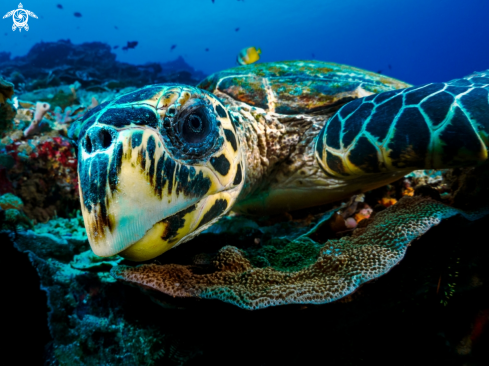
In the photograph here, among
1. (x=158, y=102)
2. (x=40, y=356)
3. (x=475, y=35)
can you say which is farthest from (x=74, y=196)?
(x=475, y=35)

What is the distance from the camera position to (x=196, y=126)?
1.11 m

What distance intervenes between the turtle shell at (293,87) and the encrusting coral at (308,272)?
965 mm

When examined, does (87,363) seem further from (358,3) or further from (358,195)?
(358,3)

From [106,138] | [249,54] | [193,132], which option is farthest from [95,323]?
[249,54]

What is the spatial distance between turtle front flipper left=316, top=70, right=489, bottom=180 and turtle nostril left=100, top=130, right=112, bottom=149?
3.83 feet

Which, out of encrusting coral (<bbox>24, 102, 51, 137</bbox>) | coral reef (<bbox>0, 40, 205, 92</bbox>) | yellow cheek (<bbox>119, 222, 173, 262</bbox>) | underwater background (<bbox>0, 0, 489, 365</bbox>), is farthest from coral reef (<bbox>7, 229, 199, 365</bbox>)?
coral reef (<bbox>0, 40, 205, 92</bbox>)

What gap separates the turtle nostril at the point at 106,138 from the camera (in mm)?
910

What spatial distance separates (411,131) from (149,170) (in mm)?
1206

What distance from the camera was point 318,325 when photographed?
0.93 metres

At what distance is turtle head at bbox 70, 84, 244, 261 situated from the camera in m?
0.87

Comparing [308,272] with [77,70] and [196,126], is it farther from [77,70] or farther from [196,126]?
[77,70]

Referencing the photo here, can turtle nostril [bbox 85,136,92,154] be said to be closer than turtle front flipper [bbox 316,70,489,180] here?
Yes

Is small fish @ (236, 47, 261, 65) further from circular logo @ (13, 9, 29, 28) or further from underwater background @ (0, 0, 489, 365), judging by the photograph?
circular logo @ (13, 9, 29, 28)

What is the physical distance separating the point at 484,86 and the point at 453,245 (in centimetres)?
83
